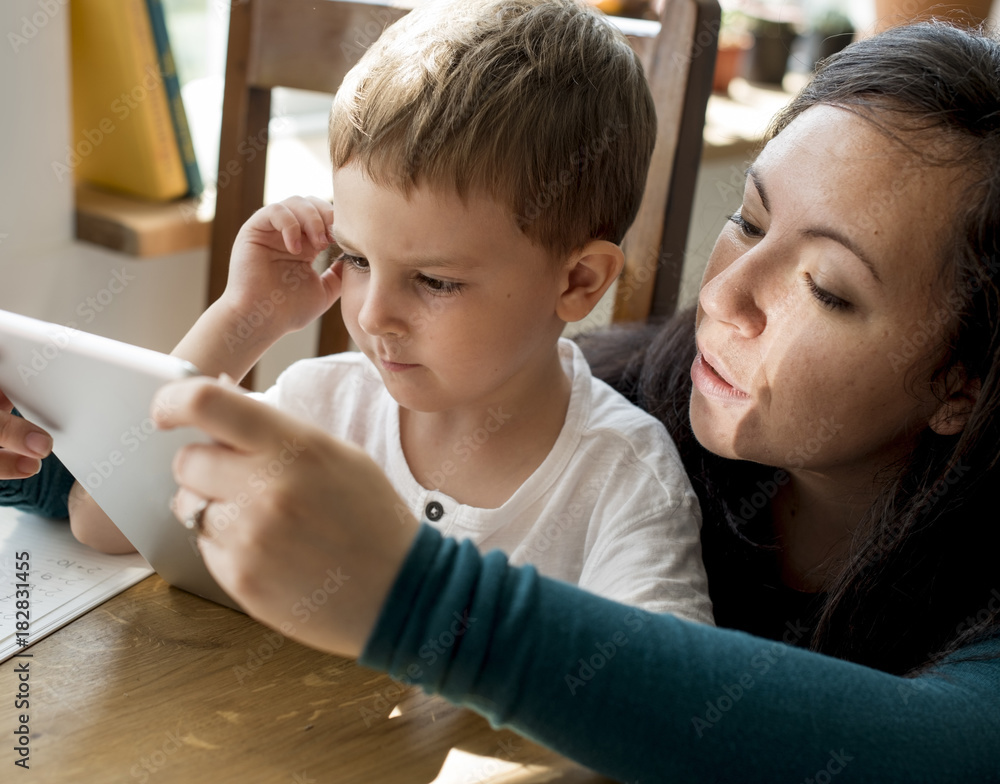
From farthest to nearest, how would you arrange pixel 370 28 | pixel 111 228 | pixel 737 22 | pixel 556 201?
pixel 737 22, pixel 111 228, pixel 370 28, pixel 556 201

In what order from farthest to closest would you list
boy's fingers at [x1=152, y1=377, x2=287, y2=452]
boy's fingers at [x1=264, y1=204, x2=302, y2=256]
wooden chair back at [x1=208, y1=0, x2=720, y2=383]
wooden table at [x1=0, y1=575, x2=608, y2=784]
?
wooden chair back at [x1=208, y1=0, x2=720, y2=383] → boy's fingers at [x1=264, y1=204, x2=302, y2=256] → wooden table at [x1=0, y1=575, x2=608, y2=784] → boy's fingers at [x1=152, y1=377, x2=287, y2=452]

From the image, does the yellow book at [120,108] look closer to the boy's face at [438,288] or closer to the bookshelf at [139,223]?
the bookshelf at [139,223]

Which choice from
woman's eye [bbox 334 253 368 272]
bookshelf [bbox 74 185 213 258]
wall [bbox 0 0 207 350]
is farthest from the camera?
bookshelf [bbox 74 185 213 258]

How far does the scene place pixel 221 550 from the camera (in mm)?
519

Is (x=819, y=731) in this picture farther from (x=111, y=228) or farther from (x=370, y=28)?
(x=111, y=228)

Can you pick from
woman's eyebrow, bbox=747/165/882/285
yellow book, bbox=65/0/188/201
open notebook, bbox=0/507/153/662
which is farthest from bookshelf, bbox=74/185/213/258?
woman's eyebrow, bbox=747/165/882/285

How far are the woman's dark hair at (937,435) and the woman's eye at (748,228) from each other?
0.10 meters

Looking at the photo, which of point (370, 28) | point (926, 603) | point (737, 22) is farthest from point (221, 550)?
point (737, 22)

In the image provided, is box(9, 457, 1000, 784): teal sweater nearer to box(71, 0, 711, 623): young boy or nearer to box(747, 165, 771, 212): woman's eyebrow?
box(71, 0, 711, 623): young boy

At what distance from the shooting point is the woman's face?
72cm

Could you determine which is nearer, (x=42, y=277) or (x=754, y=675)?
(x=754, y=675)

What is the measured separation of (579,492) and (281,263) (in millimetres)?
377

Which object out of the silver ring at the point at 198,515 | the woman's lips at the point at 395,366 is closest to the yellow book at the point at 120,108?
the woman's lips at the point at 395,366

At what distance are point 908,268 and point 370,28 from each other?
0.75m
